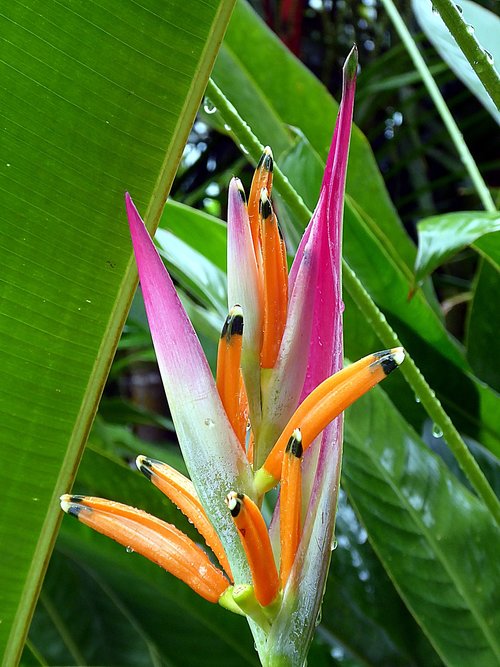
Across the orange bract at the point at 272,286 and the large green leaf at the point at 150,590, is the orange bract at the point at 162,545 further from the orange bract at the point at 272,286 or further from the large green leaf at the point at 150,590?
the large green leaf at the point at 150,590

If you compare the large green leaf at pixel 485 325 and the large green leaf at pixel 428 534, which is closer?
the large green leaf at pixel 428 534

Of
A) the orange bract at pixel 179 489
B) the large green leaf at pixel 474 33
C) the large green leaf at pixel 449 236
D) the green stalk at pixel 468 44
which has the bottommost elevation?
the orange bract at pixel 179 489

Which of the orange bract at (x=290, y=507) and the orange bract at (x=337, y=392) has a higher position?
the orange bract at (x=337, y=392)

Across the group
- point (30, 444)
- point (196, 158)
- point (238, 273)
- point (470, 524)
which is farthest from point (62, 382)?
point (196, 158)

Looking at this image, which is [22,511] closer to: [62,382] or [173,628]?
[62,382]

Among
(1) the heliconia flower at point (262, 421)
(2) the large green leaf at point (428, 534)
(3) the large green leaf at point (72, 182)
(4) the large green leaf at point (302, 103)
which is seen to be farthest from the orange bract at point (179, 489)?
(4) the large green leaf at point (302, 103)

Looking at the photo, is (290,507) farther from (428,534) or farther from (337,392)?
(428,534)

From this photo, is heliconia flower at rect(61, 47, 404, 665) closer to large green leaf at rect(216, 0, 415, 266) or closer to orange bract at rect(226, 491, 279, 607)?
orange bract at rect(226, 491, 279, 607)
